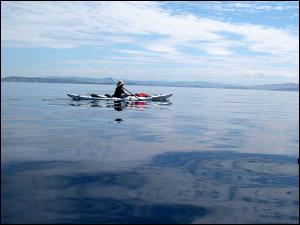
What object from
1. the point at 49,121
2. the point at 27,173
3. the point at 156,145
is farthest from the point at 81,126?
the point at 27,173

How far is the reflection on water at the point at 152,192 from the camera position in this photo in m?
8.53

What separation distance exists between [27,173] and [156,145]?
7.28 meters

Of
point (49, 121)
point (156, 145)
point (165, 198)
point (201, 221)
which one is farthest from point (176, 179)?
point (49, 121)

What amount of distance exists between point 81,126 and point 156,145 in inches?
281

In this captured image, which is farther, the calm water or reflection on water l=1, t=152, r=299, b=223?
the calm water

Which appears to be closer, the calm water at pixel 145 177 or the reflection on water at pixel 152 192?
the reflection on water at pixel 152 192

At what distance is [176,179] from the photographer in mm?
11680

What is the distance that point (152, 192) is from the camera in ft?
33.7

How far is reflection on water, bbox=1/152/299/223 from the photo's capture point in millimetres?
8525

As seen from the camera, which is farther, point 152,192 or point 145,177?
point 145,177

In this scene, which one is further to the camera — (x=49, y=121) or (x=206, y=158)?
(x=49, y=121)

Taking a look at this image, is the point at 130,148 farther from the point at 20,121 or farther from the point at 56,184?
the point at 20,121

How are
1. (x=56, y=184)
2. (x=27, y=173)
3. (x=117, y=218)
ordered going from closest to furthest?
(x=117, y=218) → (x=56, y=184) → (x=27, y=173)

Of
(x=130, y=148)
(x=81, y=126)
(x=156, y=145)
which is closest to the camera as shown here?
(x=130, y=148)
